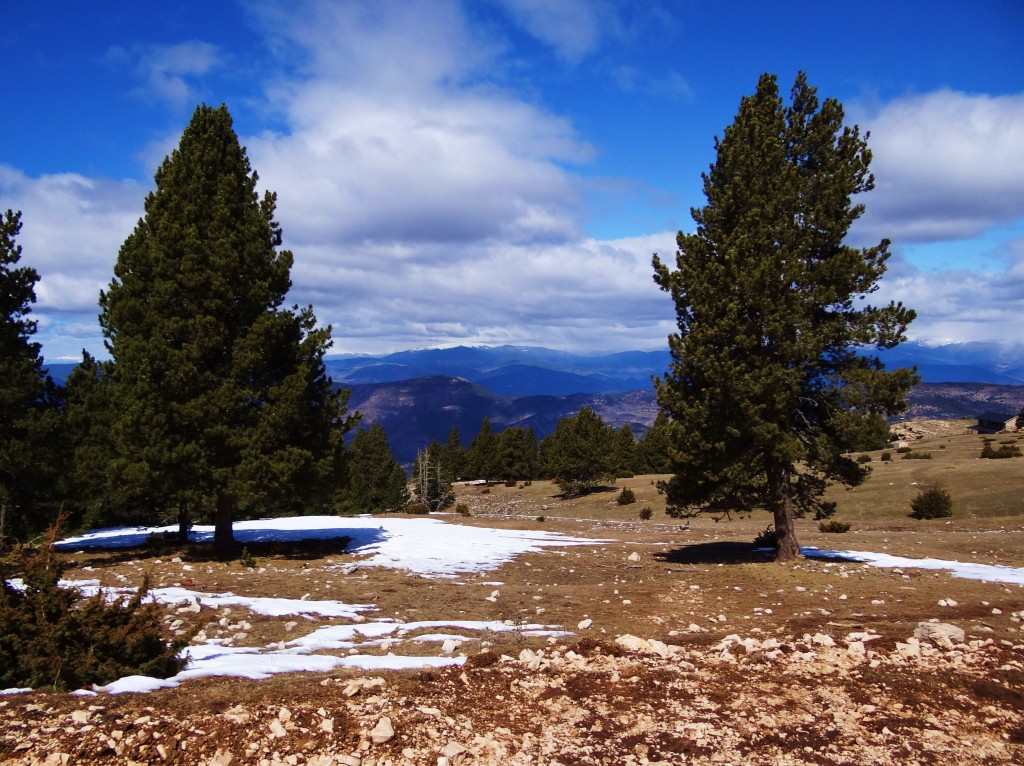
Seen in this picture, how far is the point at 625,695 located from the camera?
6312 millimetres

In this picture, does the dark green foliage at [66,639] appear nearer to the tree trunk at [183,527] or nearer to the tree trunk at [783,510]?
the tree trunk at [783,510]

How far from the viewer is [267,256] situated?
697 inches

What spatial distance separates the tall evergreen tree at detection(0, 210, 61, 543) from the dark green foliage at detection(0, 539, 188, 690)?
517 inches

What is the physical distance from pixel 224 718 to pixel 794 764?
4748 millimetres

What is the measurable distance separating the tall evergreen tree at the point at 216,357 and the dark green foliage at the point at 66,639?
31.2 ft

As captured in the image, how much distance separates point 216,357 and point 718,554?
53.1 feet

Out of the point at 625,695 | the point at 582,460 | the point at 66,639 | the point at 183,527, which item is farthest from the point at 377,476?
the point at 625,695

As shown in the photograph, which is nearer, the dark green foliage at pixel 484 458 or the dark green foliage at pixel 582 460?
the dark green foliage at pixel 582 460

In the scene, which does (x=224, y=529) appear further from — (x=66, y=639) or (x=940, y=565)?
(x=940, y=565)

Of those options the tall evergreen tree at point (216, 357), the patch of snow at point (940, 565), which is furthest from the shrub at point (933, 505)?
the tall evergreen tree at point (216, 357)

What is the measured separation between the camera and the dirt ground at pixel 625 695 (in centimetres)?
497

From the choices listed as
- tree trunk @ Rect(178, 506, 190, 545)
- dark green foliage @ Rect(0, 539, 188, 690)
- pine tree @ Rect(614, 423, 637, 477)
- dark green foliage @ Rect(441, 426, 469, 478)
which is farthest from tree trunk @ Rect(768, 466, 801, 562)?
dark green foliage @ Rect(441, 426, 469, 478)

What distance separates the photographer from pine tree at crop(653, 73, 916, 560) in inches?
577

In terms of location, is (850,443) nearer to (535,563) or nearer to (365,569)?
(535,563)
